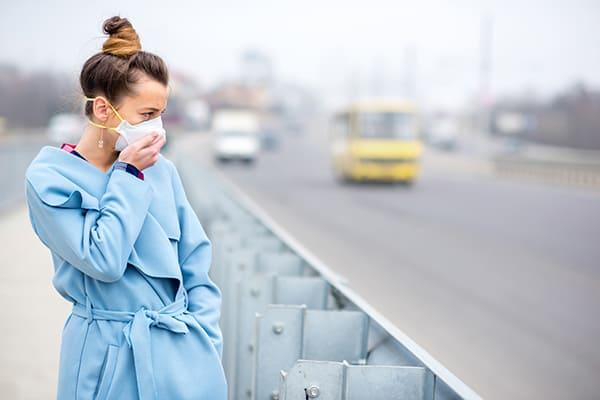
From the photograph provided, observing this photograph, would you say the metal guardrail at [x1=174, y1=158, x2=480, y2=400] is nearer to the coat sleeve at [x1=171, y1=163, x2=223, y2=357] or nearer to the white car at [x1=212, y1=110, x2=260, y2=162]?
the coat sleeve at [x1=171, y1=163, x2=223, y2=357]

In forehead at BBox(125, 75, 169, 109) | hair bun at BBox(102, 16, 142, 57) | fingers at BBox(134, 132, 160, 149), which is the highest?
hair bun at BBox(102, 16, 142, 57)

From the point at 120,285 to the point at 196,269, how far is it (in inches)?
9.6

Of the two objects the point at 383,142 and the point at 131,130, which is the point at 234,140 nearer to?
the point at 383,142

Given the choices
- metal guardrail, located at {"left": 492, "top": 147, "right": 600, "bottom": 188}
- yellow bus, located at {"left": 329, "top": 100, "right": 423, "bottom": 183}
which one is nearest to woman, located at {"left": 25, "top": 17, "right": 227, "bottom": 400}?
yellow bus, located at {"left": 329, "top": 100, "right": 423, "bottom": 183}

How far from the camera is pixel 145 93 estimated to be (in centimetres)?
247

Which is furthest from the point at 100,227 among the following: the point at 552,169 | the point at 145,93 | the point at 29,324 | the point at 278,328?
the point at 552,169

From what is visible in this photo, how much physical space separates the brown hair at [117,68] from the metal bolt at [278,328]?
50.8 inches

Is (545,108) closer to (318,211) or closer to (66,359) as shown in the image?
(318,211)

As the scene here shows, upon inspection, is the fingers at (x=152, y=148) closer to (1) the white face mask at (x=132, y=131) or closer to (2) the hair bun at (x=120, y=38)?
(1) the white face mask at (x=132, y=131)

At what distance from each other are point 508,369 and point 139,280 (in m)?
4.78

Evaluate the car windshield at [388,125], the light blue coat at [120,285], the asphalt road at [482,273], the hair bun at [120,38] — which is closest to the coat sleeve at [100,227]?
the light blue coat at [120,285]

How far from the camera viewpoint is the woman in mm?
2320

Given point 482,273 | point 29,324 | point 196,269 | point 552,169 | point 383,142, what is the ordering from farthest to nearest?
point 552,169 < point 383,142 < point 482,273 < point 29,324 < point 196,269

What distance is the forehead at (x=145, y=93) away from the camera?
2.46 metres
